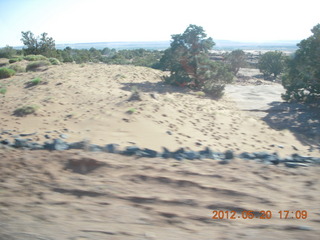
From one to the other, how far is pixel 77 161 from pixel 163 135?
13.9 ft

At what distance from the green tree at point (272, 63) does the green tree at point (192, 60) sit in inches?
883

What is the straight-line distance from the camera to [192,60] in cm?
1681

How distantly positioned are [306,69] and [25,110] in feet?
47.2

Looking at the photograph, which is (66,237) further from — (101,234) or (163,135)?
(163,135)

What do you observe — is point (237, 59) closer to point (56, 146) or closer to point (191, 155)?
point (191, 155)

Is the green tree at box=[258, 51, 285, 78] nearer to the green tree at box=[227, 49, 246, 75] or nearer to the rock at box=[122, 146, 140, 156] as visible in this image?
the green tree at box=[227, 49, 246, 75]

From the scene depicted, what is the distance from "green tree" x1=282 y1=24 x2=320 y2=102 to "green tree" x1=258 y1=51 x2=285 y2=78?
2244 centimetres

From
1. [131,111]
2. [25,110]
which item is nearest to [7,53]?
[25,110]

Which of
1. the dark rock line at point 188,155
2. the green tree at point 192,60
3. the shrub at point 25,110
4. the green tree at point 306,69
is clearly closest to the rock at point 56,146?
the dark rock line at point 188,155

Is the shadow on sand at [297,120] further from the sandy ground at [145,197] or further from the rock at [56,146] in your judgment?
the rock at [56,146]

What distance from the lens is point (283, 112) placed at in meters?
14.7

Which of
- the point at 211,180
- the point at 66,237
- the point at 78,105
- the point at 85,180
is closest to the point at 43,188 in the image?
the point at 85,180
